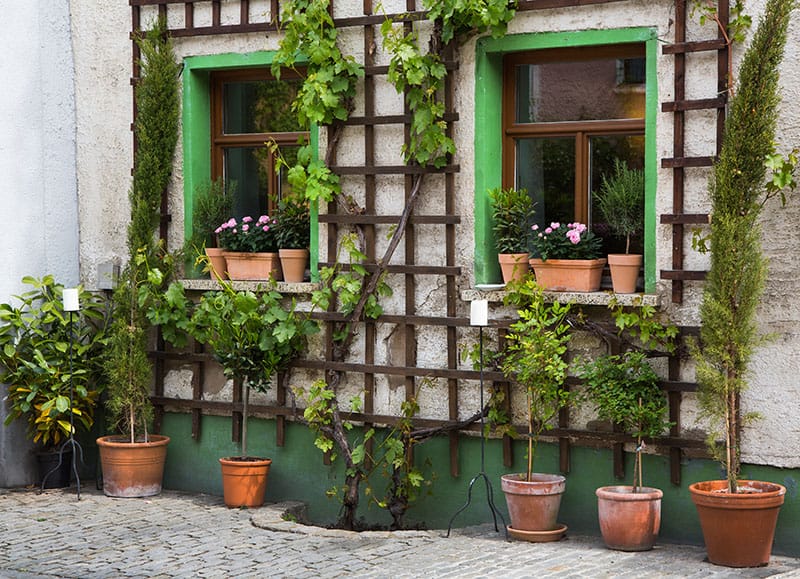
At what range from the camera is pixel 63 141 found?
34.0ft

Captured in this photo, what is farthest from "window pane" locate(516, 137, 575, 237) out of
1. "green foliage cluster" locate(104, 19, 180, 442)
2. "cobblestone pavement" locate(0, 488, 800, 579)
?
"green foliage cluster" locate(104, 19, 180, 442)

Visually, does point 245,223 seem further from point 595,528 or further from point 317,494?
point 595,528

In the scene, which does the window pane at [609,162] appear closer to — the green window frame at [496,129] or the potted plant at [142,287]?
the green window frame at [496,129]

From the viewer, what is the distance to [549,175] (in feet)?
28.7

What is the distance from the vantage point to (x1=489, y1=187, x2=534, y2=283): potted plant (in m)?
8.55

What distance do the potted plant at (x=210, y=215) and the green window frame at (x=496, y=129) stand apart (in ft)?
6.95

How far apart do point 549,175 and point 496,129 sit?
1.45ft

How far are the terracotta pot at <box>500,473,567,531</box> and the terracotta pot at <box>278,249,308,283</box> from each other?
7.45 feet

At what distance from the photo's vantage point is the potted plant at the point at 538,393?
7.96 metres

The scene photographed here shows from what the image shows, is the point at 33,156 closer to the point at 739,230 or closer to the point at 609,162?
the point at 609,162

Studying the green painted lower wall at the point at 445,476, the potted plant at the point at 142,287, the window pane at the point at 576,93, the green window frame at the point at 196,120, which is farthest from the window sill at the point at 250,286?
the window pane at the point at 576,93

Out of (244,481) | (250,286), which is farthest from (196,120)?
(244,481)

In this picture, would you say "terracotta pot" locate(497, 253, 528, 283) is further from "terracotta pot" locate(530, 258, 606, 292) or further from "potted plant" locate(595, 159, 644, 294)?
"potted plant" locate(595, 159, 644, 294)

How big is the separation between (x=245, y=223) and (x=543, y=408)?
272 cm
